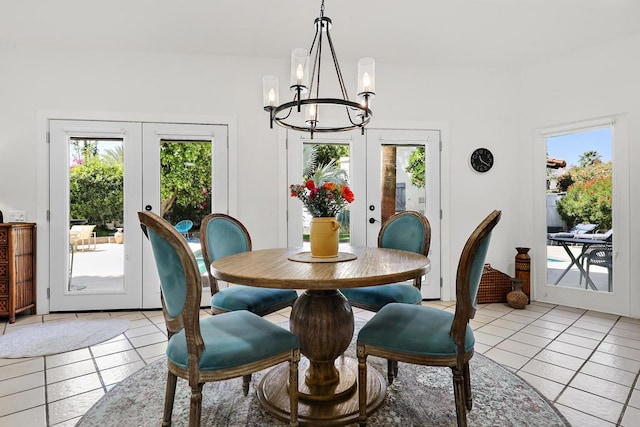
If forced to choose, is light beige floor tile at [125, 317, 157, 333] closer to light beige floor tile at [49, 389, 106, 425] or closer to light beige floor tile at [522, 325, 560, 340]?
light beige floor tile at [49, 389, 106, 425]

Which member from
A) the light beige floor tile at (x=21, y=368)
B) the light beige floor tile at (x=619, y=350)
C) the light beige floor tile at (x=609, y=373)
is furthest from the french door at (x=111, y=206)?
the light beige floor tile at (x=619, y=350)

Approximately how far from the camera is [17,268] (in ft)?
10.5

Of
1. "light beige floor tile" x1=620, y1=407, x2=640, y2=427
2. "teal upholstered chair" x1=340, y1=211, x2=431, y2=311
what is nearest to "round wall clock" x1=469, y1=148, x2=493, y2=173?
"teal upholstered chair" x1=340, y1=211, x2=431, y2=311

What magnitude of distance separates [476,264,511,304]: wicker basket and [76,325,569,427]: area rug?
174 centimetres

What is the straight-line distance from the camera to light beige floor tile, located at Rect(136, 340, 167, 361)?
245 centimetres

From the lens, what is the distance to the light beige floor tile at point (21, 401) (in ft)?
5.92

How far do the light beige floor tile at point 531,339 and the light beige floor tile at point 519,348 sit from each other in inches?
2.5

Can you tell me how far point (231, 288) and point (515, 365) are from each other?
195 cm

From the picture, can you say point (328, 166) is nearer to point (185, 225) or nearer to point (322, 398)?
point (185, 225)

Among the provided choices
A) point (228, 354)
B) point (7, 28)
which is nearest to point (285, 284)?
point (228, 354)

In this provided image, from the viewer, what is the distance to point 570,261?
3730 mm

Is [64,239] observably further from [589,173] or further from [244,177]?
[589,173]

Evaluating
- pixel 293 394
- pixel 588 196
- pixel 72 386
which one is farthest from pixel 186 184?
pixel 588 196

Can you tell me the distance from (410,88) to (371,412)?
3.31m
